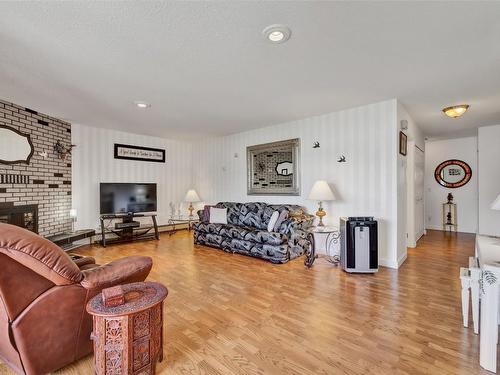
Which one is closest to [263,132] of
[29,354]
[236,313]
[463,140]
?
[236,313]

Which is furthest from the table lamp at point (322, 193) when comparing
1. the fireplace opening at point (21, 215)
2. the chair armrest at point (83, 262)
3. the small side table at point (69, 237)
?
the fireplace opening at point (21, 215)

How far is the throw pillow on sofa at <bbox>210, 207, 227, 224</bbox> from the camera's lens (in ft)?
Result: 16.5

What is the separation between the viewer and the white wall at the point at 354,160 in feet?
11.7

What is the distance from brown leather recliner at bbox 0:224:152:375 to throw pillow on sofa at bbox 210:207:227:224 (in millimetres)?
3425

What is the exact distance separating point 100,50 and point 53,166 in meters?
3.32

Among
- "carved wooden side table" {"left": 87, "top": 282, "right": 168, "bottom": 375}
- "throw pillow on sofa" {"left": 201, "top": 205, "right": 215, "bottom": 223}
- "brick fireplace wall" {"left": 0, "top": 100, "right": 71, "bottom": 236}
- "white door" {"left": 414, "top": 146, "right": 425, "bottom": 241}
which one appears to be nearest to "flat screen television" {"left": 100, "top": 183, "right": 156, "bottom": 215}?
"brick fireplace wall" {"left": 0, "top": 100, "right": 71, "bottom": 236}

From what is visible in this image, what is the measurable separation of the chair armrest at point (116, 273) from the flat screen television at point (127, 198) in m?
3.90

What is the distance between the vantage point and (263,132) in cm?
527

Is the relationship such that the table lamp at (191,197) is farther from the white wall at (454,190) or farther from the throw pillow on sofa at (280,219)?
the white wall at (454,190)

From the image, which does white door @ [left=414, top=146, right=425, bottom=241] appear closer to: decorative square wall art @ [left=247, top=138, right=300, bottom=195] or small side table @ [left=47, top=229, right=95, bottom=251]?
decorative square wall art @ [left=247, top=138, right=300, bottom=195]

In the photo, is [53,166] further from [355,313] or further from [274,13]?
[355,313]

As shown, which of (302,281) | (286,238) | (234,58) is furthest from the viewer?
(286,238)

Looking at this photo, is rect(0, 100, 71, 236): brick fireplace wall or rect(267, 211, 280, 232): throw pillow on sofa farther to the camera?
rect(267, 211, 280, 232): throw pillow on sofa

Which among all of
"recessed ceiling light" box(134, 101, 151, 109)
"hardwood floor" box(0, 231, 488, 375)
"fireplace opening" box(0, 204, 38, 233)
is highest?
"recessed ceiling light" box(134, 101, 151, 109)
